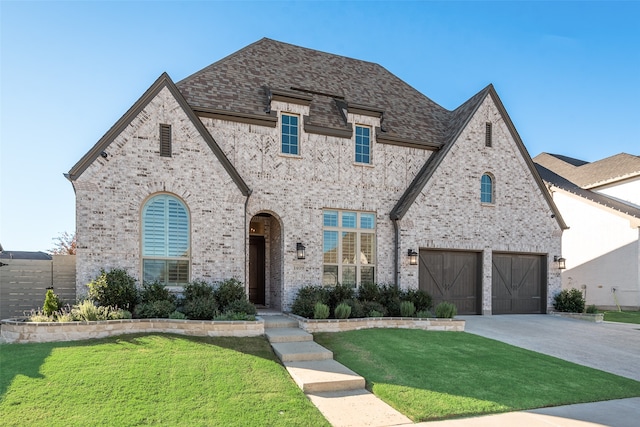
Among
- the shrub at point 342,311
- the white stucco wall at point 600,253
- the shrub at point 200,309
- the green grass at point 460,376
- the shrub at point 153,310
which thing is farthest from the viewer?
the white stucco wall at point 600,253

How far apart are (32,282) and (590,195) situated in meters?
27.1

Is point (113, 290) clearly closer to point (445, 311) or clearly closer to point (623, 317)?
point (445, 311)

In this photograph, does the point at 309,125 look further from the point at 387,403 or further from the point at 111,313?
the point at 387,403

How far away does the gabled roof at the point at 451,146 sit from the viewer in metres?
14.6

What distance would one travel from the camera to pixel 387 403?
6.38 meters

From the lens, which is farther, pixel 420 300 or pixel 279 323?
pixel 420 300

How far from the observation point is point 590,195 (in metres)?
23.1

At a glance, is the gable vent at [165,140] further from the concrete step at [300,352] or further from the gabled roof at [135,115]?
the concrete step at [300,352]

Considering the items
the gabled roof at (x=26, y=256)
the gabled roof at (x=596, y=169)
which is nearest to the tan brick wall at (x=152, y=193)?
the gabled roof at (x=26, y=256)

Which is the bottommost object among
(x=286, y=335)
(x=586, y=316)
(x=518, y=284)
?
(x=586, y=316)

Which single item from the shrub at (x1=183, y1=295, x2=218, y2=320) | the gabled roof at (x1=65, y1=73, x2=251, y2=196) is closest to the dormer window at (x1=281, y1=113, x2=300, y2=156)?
the gabled roof at (x1=65, y1=73, x2=251, y2=196)

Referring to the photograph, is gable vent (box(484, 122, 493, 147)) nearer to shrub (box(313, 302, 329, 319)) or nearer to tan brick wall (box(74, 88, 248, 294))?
shrub (box(313, 302, 329, 319))

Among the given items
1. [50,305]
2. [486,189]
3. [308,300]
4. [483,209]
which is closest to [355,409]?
[308,300]

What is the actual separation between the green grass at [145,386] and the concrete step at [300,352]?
0.32m
